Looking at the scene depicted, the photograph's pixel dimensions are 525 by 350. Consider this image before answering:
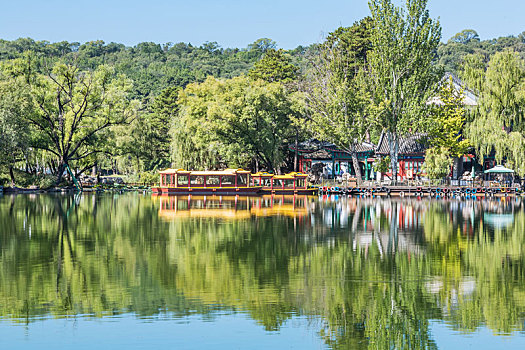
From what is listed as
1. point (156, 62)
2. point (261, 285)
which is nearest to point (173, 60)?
point (156, 62)

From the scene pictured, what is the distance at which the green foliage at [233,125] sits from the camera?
66.8 metres

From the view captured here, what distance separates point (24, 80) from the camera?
2571 inches

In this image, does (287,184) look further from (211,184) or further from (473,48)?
(473,48)

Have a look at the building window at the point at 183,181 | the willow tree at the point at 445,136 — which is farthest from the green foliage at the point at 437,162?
the building window at the point at 183,181

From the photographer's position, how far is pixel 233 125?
6738cm

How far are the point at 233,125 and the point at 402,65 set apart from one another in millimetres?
16682

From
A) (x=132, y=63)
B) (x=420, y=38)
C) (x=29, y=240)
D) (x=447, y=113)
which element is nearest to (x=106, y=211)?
(x=29, y=240)

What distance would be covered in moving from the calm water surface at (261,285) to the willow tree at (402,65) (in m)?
27.6

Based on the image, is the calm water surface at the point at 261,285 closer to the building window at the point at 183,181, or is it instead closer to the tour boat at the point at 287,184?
the tour boat at the point at 287,184

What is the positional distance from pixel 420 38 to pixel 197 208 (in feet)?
85.5

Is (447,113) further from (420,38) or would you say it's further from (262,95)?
(262,95)

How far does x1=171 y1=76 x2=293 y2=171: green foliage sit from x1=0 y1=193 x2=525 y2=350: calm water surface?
1245 inches

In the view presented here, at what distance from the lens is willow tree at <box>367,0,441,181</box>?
6066cm

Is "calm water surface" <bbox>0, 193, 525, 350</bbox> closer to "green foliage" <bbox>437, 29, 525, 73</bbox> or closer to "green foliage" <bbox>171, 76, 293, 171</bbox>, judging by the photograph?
"green foliage" <bbox>171, 76, 293, 171</bbox>
